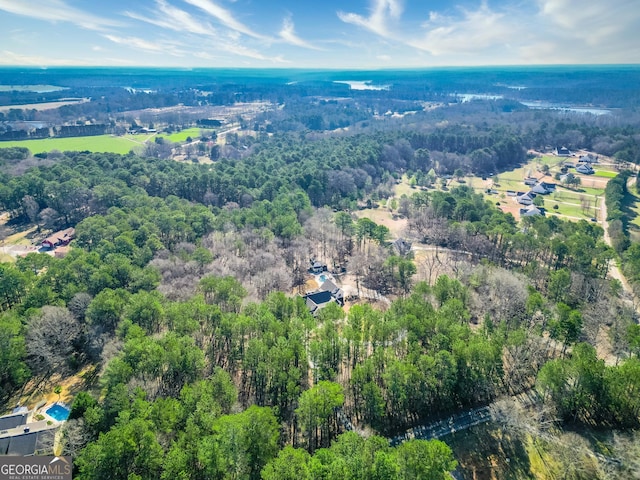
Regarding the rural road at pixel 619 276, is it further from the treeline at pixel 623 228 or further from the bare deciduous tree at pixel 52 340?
the bare deciduous tree at pixel 52 340

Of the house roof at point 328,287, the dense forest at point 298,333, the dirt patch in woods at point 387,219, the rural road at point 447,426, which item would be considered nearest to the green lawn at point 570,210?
the dense forest at point 298,333

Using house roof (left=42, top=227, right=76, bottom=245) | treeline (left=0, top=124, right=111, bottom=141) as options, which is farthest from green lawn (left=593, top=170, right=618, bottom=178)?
treeline (left=0, top=124, right=111, bottom=141)

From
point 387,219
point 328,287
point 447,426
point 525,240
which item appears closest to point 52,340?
point 328,287

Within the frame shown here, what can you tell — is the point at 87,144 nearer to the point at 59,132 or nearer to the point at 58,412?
the point at 59,132

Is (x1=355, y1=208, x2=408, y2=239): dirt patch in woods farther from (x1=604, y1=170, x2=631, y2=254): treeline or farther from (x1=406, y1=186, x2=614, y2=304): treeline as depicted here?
(x1=604, y1=170, x2=631, y2=254): treeline

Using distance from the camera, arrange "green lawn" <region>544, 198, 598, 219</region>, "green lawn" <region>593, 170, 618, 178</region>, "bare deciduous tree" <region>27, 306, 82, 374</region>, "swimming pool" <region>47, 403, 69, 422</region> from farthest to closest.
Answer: "green lawn" <region>593, 170, 618, 178</region>, "green lawn" <region>544, 198, 598, 219</region>, "bare deciduous tree" <region>27, 306, 82, 374</region>, "swimming pool" <region>47, 403, 69, 422</region>

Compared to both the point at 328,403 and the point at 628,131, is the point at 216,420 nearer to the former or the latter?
the point at 328,403

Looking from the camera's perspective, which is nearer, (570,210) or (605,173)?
(570,210)
